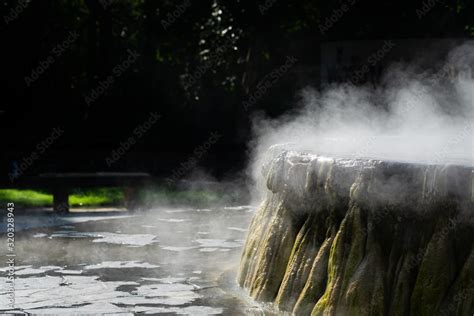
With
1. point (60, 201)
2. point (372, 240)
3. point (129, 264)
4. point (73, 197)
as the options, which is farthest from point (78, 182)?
point (372, 240)

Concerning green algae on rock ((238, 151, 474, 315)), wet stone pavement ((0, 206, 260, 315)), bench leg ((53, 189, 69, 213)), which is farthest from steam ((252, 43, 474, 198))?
green algae on rock ((238, 151, 474, 315))

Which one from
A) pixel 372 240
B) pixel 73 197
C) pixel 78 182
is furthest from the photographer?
pixel 73 197

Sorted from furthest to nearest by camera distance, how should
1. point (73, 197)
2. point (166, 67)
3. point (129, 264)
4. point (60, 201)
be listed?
point (166, 67), point (73, 197), point (60, 201), point (129, 264)

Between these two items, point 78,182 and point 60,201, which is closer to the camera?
point 60,201

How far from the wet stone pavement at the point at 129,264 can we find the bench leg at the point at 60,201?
612 mm

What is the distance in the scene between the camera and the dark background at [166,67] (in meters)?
22.3

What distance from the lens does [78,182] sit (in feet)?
57.3

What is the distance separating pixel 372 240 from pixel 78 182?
10.8 m

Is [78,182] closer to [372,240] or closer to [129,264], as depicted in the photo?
[129,264]

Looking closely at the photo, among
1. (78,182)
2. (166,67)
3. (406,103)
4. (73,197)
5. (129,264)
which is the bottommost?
(129,264)

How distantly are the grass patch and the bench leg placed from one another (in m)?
1.10

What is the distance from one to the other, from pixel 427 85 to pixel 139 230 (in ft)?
19.7

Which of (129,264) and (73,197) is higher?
(73,197)

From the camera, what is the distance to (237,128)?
24.0 meters
